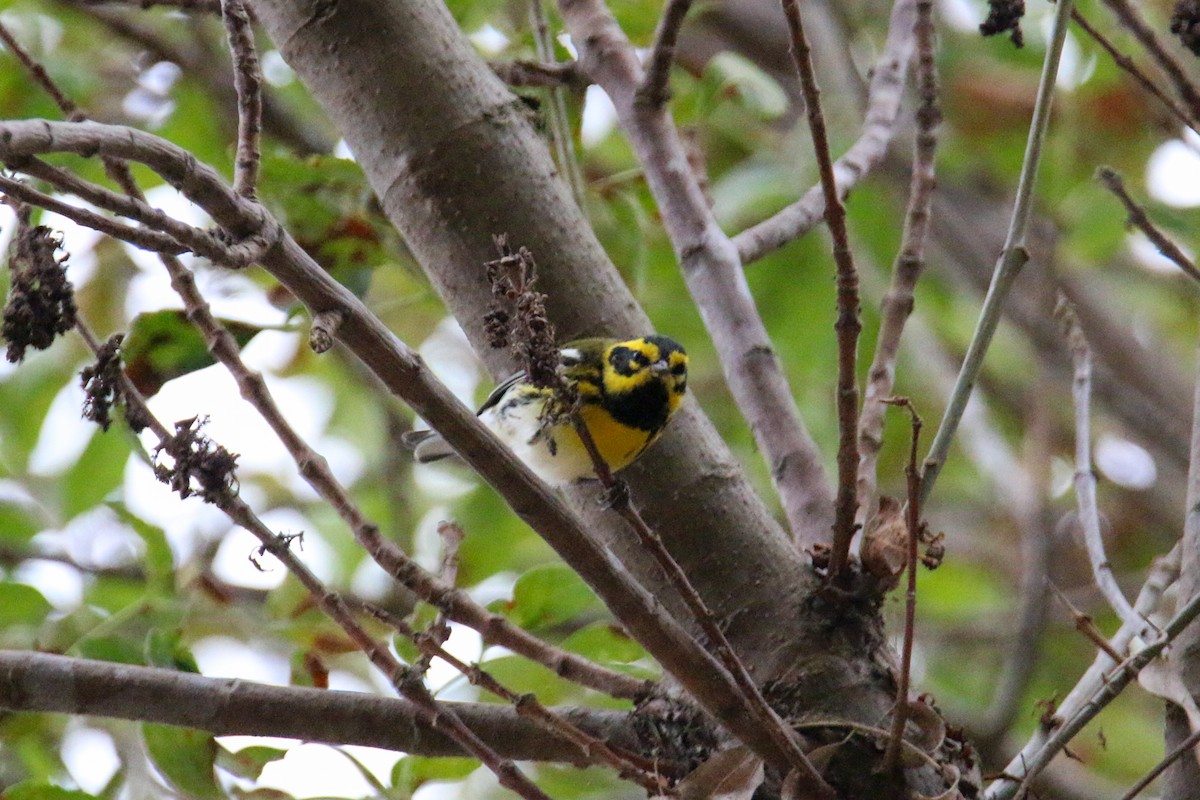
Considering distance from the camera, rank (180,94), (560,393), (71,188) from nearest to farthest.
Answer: (71,188) → (560,393) → (180,94)

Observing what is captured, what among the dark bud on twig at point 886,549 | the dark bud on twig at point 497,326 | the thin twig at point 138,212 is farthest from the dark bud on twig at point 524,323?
the dark bud on twig at point 886,549

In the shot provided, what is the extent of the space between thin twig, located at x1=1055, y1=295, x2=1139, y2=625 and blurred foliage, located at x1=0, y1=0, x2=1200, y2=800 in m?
0.22

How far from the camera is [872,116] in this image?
2373 millimetres

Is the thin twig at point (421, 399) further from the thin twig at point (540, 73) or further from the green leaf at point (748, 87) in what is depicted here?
the green leaf at point (748, 87)

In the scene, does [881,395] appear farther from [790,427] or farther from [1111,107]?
[1111,107]

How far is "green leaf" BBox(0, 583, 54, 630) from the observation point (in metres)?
2.10

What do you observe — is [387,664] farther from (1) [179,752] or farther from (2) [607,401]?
(2) [607,401]

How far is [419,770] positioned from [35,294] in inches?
39.6

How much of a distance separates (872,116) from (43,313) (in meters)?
1.67

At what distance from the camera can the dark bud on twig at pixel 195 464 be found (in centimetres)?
125

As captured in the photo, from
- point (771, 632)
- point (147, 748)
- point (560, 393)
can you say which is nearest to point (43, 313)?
point (560, 393)

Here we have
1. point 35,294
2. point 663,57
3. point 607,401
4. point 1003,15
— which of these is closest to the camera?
point 35,294

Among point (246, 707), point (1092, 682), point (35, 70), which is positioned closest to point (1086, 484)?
point (1092, 682)

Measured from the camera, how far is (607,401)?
243 centimetres
